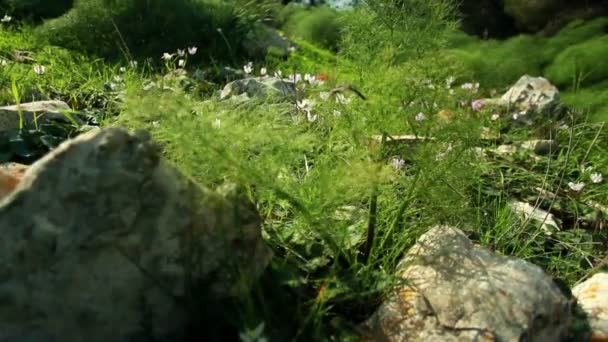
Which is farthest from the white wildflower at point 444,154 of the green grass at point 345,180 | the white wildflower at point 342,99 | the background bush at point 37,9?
the background bush at point 37,9

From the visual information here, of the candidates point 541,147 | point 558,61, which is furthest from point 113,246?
point 558,61

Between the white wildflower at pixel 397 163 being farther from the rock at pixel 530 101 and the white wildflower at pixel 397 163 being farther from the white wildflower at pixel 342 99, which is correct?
the rock at pixel 530 101

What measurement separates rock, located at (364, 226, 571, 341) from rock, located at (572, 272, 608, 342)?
0.50ft

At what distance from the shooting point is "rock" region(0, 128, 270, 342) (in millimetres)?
1488

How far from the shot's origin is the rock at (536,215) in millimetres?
2784

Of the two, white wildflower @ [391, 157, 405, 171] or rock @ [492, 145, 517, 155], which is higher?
white wildflower @ [391, 157, 405, 171]

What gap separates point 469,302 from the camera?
5.75 ft

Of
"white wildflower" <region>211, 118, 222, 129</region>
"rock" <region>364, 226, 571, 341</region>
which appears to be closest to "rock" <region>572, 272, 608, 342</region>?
"rock" <region>364, 226, 571, 341</region>

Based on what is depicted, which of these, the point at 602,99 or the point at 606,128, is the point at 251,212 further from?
the point at 602,99

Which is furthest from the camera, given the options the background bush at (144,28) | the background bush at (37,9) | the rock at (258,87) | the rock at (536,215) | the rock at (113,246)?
the background bush at (37,9)

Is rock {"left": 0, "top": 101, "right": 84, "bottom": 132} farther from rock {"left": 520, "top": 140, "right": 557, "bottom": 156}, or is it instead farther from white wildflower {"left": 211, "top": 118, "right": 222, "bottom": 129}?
rock {"left": 520, "top": 140, "right": 557, "bottom": 156}

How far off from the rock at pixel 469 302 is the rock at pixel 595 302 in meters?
0.15

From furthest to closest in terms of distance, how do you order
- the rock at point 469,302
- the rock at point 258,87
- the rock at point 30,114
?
the rock at point 258,87 → the rock at point 30,114 → the rock at point 469,302

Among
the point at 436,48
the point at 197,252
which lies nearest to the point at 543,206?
the point at 436,48
